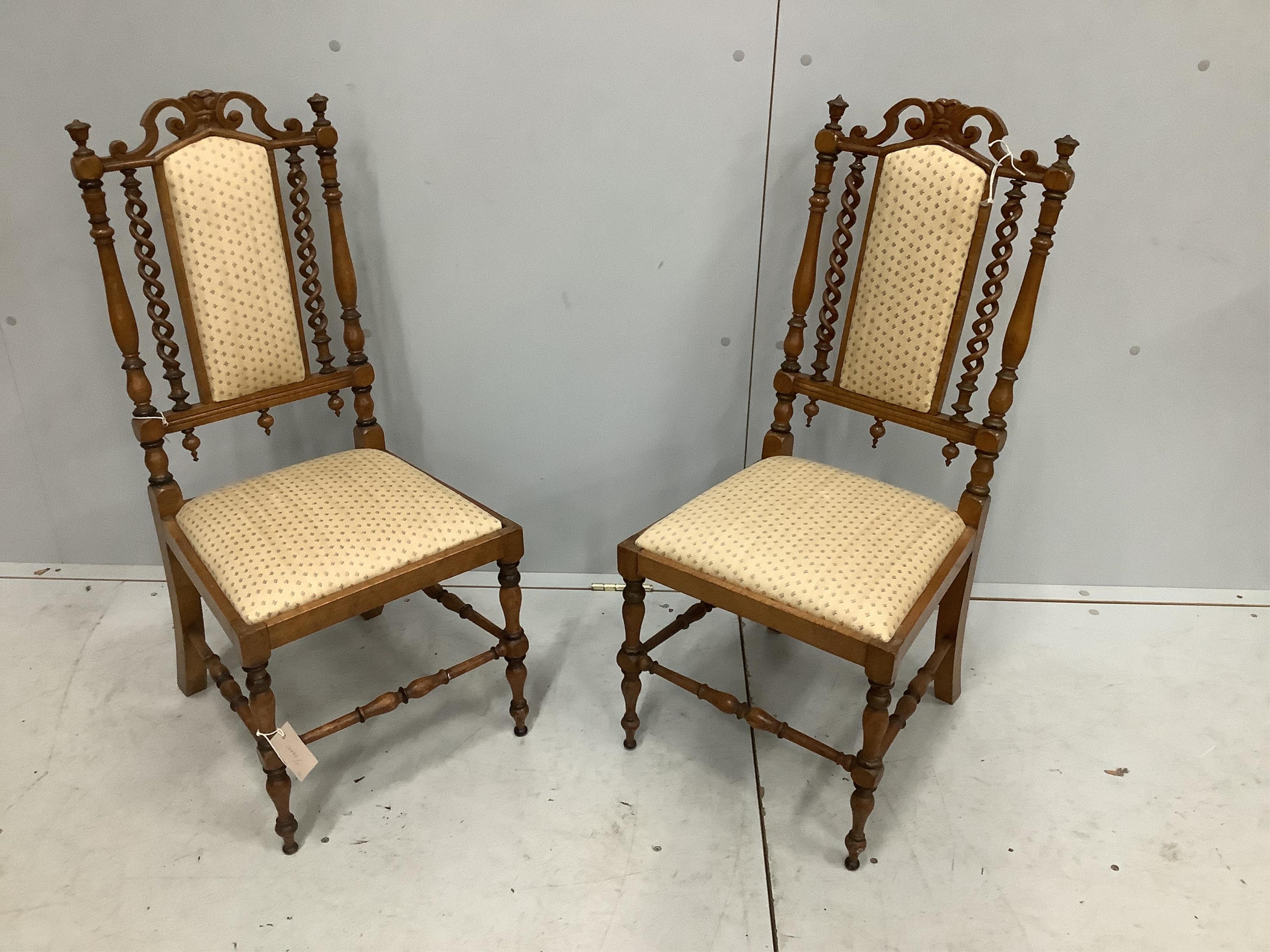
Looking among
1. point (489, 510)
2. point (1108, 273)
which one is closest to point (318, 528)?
point (489, 510)

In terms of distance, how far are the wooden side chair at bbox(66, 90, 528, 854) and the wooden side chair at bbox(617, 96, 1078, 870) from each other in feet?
1.23

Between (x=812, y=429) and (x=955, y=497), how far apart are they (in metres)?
0.39

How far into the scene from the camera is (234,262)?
166cm

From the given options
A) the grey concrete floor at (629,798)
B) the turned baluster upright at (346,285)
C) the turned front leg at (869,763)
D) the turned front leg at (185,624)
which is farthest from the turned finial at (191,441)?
the turned front leg at (869,763)

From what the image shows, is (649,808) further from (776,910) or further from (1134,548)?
(1134,548)

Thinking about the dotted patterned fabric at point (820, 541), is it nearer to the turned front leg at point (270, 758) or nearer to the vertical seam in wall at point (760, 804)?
the vertical seam in wall at point (760, 804)

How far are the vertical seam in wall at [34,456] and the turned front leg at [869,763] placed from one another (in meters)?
1.97

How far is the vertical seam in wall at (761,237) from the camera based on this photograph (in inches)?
69.3

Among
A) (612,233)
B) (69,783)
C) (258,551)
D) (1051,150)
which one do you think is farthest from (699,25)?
(69,783)

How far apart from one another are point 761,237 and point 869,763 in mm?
1066

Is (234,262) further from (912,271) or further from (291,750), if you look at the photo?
(912,271)

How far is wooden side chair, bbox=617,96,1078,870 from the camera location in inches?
58.2

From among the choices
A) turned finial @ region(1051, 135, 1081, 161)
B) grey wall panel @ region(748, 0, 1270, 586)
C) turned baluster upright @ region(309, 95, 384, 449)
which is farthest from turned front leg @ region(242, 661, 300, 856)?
grey wall panel @ region(748, 0, 1270, 586)

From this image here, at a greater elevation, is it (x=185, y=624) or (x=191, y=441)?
(x=191, y=441)
